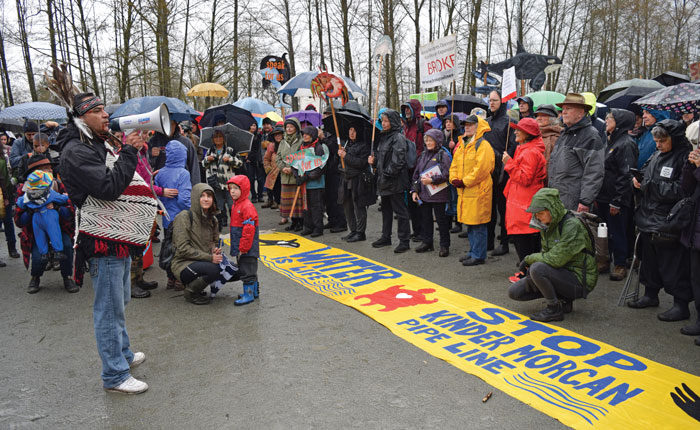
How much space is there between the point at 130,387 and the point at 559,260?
3852 millimetres

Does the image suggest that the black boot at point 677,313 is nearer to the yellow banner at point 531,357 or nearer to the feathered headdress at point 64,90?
the yellow banner at point 531,357

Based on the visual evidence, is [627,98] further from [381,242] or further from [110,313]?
[110,313]

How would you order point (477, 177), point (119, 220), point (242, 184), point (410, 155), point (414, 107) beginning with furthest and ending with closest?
1. point (414, 107)
2. point (410, 155)
3. point (477, 177)
4. point (242, 184)
5. point (119, 220)

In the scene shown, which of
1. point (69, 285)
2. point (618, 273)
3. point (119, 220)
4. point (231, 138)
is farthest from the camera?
point (231, 138)

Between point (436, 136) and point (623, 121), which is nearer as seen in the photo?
point (623, 121)

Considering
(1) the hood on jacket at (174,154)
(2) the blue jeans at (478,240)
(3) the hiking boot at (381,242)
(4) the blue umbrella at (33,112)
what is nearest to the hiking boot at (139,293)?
(1) the hood on jacket at (174,154)

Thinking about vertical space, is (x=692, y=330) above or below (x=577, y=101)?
below

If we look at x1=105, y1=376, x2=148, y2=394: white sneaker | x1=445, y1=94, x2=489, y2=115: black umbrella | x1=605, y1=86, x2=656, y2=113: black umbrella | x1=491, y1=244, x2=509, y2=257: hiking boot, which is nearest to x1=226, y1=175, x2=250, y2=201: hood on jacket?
x1=105, y1=376, x2=148, y2=394: white sneaker

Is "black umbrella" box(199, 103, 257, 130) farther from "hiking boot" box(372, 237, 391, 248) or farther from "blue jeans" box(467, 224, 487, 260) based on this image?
"blue jeans" box(467, 224, 487, 260)

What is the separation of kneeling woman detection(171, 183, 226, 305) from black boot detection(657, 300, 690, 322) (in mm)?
4564

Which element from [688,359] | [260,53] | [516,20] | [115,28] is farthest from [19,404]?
[516,20]

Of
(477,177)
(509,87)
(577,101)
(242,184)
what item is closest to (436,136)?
(477,177)

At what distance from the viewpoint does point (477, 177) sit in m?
6.47

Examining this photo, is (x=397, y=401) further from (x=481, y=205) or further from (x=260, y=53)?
(x=260, y=53)
